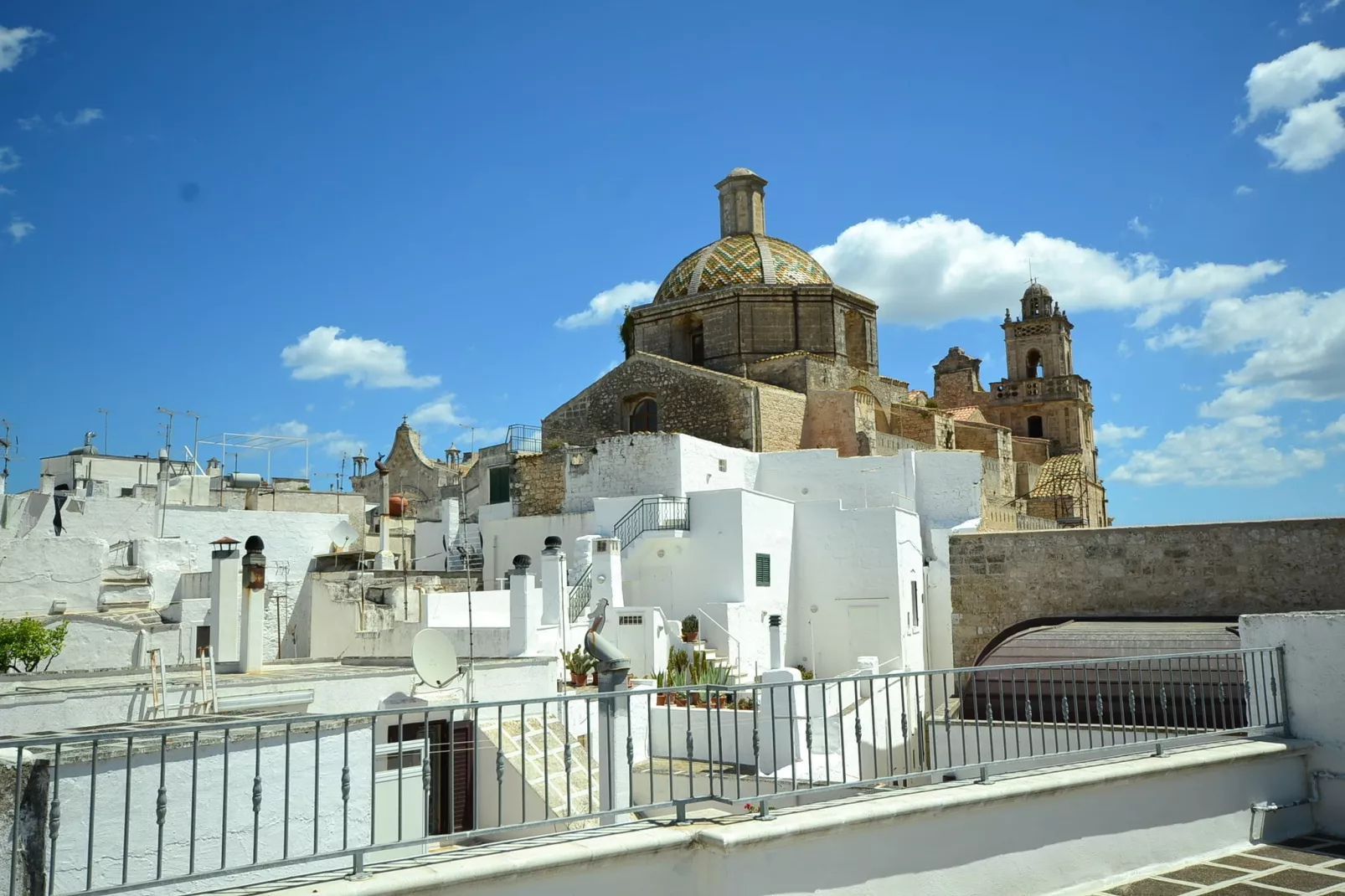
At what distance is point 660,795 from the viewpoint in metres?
13.4

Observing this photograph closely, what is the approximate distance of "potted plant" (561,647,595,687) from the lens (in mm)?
17891

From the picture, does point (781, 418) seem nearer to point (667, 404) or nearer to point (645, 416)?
point (667, 404)

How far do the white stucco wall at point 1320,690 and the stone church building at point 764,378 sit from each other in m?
20.4

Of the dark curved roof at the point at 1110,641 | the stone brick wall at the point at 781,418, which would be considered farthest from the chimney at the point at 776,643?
the stone brick wall at the point at 781,418

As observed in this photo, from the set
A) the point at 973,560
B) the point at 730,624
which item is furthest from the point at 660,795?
the point at 973,560

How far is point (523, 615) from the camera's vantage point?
1722 centimetres

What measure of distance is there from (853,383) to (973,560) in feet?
32.4

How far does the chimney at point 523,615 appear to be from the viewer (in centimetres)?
1706

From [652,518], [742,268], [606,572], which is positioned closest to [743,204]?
[742,268]

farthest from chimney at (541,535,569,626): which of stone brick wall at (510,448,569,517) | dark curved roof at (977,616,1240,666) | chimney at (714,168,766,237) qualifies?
chimney at (714,168,766,237)

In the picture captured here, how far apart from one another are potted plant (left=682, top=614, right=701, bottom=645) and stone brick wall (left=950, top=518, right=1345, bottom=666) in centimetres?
556

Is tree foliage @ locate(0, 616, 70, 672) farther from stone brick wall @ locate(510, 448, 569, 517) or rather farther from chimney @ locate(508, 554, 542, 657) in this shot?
stone brick wall @ locate(510, 448, 569, 517)

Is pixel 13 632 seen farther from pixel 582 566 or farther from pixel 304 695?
pixel 582 566

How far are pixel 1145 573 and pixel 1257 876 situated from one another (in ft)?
48.6
